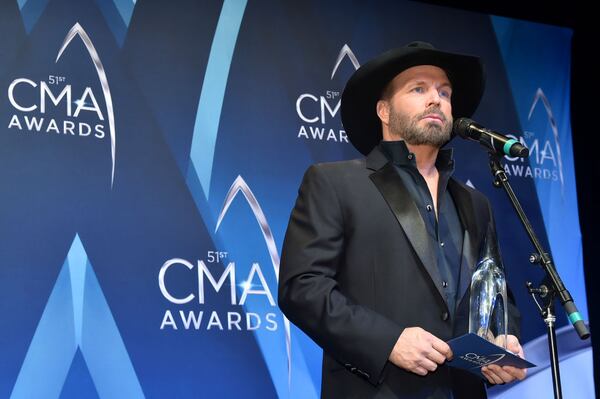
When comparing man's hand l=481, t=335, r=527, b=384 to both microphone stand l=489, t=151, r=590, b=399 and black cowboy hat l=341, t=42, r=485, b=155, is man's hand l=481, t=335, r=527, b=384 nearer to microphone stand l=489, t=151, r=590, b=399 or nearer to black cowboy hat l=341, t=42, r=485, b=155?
microphone stand l=489, t=151, r=590, b=399

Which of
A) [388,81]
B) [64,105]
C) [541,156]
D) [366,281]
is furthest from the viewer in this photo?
[541,156]

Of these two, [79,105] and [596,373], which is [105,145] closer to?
[79,105]

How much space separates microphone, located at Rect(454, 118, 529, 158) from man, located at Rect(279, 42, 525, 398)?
0.20m

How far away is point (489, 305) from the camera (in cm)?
262

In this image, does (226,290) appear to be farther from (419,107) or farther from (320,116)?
(419,107)

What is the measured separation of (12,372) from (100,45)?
143cm

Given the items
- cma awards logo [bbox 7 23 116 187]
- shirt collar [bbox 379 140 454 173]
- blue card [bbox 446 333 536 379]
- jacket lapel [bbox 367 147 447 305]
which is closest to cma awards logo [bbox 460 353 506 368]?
blue card [bbox 446 333 536 379]

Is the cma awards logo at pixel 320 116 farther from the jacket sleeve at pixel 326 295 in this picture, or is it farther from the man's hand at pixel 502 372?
the man's hand at pixel 502 372

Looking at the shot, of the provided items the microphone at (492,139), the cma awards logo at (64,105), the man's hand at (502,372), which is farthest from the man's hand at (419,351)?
the cma awards logo at (64,105)

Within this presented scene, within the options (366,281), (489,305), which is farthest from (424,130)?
(489,305)

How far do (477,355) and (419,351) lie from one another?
0.16m

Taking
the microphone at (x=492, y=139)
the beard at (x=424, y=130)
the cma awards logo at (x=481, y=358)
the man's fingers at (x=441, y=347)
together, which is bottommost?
the cma awards logo at (x=481, y=358)

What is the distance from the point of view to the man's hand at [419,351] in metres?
2.46

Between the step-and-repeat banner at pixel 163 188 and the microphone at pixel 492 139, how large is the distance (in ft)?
4.63
